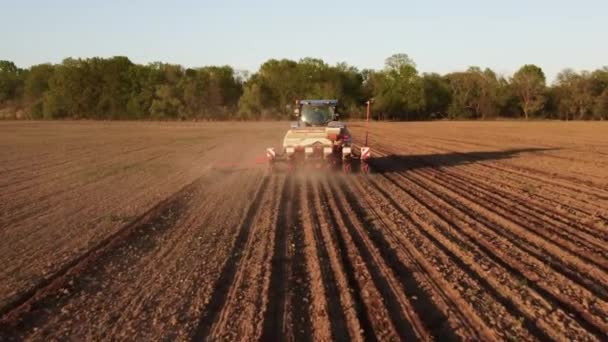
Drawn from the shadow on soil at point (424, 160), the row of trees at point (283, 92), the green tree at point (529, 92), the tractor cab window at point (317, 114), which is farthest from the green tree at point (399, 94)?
the tractor cab window at point (317, 114)

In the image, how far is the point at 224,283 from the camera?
5199mm

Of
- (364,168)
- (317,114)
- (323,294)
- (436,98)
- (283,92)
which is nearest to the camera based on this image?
(323,294)

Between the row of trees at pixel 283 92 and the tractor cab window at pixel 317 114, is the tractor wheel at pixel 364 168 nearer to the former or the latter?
the tractor cab window at pixel 317 114

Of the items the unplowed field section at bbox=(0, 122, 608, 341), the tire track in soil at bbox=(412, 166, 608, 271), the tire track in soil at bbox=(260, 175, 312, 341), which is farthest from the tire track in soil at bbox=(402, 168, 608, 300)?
the tire track in soil at bbox=(260, 175, 312, 341)

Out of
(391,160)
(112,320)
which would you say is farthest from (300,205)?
(391,160)

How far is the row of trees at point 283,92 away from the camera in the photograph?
79.7 metres

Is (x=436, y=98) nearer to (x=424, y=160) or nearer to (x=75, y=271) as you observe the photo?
(x=424, y=160)

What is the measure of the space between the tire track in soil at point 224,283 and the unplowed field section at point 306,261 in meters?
0.02

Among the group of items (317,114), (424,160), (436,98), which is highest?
(436,98)

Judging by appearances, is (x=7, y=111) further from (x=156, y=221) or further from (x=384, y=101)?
(x=156, y=221)

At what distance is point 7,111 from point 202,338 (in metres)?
95.9

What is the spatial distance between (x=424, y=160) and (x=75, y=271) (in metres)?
14.6

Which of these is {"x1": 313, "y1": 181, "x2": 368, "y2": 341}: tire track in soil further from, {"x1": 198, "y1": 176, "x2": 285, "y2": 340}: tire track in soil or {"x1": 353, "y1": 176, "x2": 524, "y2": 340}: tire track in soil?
{"x1": 198, "y1": 176, "x2": 285, "y2": 340}: tire track in soil

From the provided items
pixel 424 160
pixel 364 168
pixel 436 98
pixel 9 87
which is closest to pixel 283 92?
pixel 436 98
